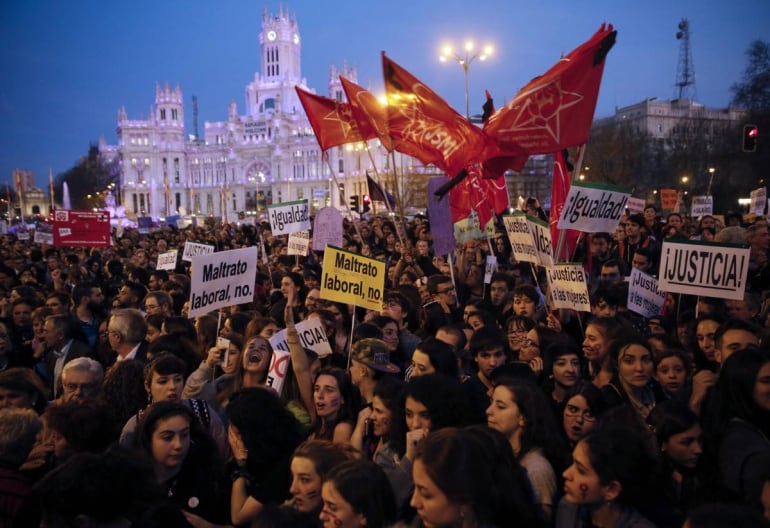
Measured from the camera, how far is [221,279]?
662cm

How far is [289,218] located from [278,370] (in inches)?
266

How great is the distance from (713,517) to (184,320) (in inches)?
199

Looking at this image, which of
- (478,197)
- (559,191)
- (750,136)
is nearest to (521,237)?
(559,191)

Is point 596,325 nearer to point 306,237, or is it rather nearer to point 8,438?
point 8,438

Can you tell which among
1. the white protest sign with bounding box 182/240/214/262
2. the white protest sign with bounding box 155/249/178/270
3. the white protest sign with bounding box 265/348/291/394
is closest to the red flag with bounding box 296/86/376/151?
the white protest sign with bounding box 182/240/214/262

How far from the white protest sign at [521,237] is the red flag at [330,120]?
377 centimetres

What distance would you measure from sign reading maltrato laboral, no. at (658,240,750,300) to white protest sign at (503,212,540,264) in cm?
198

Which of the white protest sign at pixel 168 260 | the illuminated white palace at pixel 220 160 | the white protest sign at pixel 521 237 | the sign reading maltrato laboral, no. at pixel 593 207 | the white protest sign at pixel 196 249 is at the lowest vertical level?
the white protest sign at pixel 168 260

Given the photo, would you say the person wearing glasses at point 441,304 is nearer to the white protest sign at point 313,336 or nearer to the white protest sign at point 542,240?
the white protest sign at point 542,240

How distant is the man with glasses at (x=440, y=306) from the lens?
745cm

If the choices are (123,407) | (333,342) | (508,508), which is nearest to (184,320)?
(333,342)

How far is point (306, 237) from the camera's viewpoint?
11.7m

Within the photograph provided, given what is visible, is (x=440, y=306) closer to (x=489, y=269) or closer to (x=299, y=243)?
(x=489, y=269)

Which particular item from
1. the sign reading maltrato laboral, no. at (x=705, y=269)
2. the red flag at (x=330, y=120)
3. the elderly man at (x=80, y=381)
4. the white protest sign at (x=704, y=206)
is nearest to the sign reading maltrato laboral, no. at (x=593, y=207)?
the sign reading maltrato laboral, no. at (x=705, y=269)
